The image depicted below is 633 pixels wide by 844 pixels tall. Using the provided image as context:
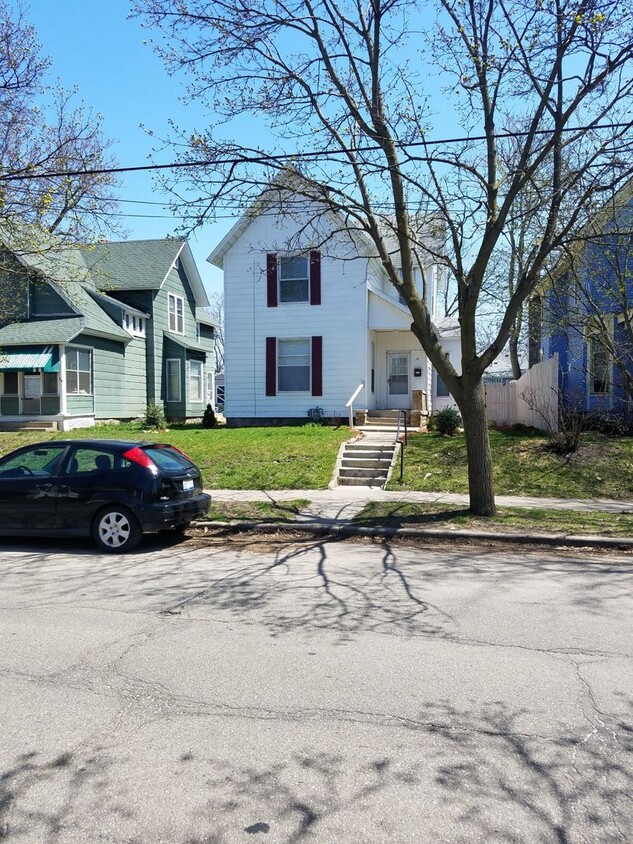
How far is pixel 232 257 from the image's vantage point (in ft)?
73.7

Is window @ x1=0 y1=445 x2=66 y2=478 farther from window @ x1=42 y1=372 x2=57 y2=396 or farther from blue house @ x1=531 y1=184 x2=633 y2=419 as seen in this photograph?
window @ x1=42 y1=372 x2=57 y2=396

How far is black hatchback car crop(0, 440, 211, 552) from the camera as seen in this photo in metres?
8.84

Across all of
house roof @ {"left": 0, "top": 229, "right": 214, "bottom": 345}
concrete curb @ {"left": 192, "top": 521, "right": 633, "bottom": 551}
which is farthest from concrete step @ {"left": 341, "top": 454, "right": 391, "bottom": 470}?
house roof @ {"left": 0, "top": 229, "right": 214, "bottom": 345}

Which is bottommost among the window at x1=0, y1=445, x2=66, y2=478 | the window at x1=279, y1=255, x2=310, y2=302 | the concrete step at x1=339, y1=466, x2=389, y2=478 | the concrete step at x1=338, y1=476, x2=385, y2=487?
the concrete step at x1=338, y1=476, x2=385, y2=487

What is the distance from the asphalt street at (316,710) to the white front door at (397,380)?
54.8ft

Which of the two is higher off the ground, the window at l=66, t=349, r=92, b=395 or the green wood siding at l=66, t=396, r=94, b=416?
the window at l=66, t=349, r=92, b=395

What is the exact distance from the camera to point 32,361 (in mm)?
23000

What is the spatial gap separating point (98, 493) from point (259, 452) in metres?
7.37

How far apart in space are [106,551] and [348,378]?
13.9 m

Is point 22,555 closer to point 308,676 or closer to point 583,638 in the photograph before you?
point 308,676

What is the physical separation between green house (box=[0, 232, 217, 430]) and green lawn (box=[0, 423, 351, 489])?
306 centimetres

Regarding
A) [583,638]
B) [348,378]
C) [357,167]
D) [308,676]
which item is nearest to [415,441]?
[348,378]

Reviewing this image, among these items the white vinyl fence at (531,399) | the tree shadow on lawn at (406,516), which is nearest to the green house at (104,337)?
the tree shadow on lawn at (406,516)

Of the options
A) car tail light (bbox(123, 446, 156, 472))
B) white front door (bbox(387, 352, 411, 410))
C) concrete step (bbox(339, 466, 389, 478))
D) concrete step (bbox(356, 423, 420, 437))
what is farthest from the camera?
white front door (bbox(387, 352, 411, 410))
